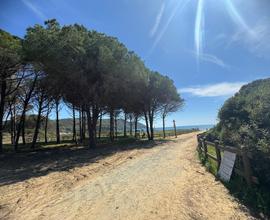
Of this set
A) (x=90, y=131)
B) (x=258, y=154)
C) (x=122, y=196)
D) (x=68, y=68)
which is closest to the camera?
(x=258, y=154)

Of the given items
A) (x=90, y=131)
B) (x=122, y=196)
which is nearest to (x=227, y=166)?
(x=122, y=196)

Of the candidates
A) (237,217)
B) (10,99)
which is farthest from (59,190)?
(10,99)

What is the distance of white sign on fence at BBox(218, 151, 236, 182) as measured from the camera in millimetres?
9336

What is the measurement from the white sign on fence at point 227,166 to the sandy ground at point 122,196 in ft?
1.23

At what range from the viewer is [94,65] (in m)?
22.6

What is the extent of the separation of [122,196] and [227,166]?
3.97 m

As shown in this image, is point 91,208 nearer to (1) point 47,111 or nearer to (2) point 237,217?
(2) point 237,217

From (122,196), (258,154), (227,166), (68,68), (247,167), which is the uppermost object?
(68,68)

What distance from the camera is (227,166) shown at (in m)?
9.80

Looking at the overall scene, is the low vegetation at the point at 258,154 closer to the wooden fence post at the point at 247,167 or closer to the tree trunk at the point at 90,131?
the wooden fence post at the point at 247,167

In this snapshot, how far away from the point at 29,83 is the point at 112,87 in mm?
9045

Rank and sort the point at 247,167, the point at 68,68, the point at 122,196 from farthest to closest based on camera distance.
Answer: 1. the point at 68,68
2. the point at 122,196
3. the point at 247,167

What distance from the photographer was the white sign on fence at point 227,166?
934cm

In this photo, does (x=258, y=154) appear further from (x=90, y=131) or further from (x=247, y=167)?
(x=90, y=131)
